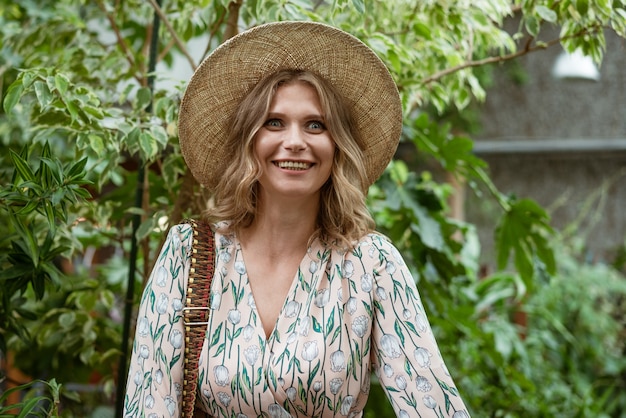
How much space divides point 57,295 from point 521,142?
5.60m

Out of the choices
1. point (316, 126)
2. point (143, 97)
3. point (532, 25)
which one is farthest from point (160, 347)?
point (532, 25)

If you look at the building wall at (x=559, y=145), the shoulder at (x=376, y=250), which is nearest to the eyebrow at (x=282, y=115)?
the shoulder at (x=376, y=250)

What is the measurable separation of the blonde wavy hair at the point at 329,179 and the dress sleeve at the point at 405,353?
0.11m

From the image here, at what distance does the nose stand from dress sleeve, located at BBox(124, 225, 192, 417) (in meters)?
0.34

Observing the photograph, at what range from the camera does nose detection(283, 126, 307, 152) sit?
166 centimetres

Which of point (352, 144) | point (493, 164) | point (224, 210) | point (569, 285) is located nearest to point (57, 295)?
point (224, 210)

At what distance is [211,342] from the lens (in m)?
1.68

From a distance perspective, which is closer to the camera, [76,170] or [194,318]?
[194,318]

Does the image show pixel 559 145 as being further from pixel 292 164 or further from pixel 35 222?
pixel 292 164

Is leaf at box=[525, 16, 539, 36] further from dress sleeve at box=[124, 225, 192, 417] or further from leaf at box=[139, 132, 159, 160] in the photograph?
dress sleeve at box=[124, 225, 192, 417]

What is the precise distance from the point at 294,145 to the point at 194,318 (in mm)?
411

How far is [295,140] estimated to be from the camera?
1661 millimetres

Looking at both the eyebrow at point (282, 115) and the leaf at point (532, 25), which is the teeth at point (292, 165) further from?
the leaf at point (532, 25)

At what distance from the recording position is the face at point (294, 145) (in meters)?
1.67
